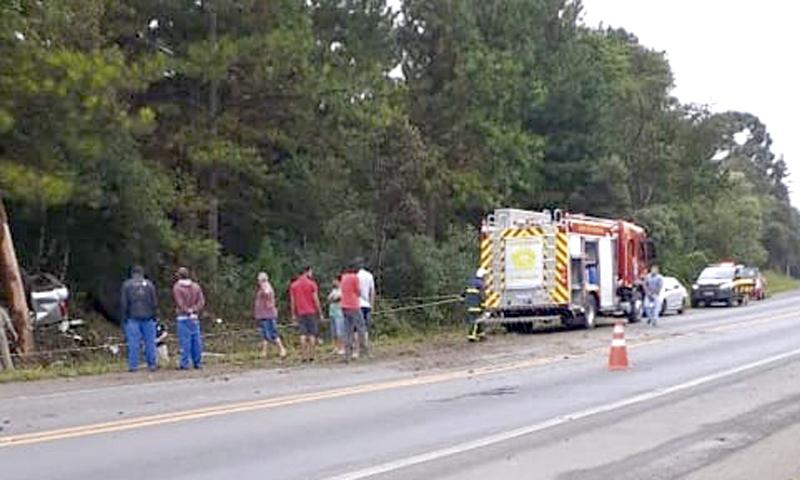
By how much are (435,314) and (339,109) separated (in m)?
6.77

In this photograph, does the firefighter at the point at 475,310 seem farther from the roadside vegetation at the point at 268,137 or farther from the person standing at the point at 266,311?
the person standing at the point at 266,311

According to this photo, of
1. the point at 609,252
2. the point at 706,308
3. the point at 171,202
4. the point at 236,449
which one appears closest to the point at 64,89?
the point at 171,202

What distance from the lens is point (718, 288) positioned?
176ft

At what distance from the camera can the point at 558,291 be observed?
33844mm

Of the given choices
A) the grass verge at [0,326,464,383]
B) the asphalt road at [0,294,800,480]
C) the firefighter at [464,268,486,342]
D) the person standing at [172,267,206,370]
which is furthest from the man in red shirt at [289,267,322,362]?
the firefighter at [464,268,486,342]

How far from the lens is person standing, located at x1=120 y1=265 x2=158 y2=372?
2253cm

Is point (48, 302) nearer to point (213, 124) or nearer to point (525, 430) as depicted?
point (213, 124)

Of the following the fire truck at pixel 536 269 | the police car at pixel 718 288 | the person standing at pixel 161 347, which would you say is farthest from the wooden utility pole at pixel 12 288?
the police car at pixel 718 288

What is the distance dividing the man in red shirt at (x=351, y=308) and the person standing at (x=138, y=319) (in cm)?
379

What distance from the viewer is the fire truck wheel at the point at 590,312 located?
3538 cm

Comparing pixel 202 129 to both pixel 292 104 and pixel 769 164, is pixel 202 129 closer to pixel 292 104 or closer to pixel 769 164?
pixel 292 104

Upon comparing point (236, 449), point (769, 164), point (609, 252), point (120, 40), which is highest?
point (769, 164)

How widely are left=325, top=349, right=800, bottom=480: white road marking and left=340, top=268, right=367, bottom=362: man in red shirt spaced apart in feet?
22.8

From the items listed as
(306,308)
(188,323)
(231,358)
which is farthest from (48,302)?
(188,323)
